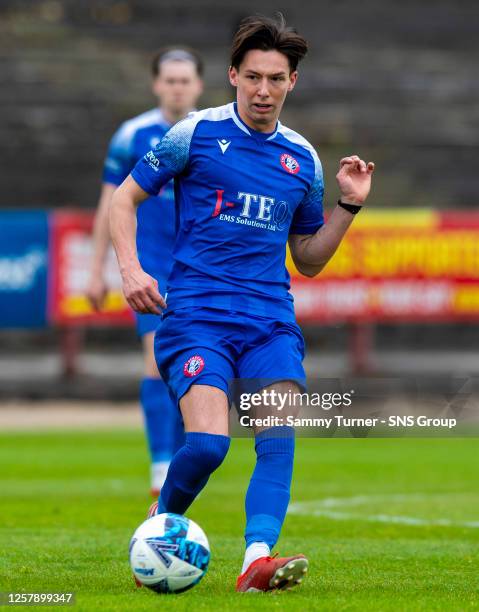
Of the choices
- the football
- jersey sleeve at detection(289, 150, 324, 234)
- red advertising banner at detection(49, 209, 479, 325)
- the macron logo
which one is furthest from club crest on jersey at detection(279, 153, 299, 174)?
red advertising banner at detection(49, 209, 479, 325)

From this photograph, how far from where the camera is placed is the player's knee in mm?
5082

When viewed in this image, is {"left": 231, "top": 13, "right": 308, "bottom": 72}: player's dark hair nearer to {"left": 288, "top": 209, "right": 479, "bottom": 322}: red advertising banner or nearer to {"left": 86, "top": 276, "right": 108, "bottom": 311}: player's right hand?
{"left": 86, "top": 276, "right": 108, "bottom": 311}: player's right hand

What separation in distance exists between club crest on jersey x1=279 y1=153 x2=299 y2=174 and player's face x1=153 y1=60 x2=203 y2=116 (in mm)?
3319

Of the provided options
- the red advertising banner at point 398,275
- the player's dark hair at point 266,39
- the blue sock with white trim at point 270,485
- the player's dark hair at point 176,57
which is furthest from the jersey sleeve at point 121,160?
the red advertising banner at point 398,275

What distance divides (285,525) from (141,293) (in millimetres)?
3036

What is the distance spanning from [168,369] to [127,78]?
1876 centimetres

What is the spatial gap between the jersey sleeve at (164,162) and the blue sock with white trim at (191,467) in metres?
0.98

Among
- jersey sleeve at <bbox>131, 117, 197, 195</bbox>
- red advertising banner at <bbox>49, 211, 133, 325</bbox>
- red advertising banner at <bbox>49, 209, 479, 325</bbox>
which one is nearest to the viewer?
jersey sleeve at <bbox>131, 117, 197, 195</bbox>

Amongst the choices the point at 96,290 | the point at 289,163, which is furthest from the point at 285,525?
the point at 289,163

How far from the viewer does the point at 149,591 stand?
16.5ft

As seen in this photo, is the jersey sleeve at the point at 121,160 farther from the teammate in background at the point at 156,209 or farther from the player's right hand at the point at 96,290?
the player's right hand at the point at 96,290

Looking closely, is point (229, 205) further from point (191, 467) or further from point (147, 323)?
point (147, 323)

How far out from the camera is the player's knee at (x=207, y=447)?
5.08m

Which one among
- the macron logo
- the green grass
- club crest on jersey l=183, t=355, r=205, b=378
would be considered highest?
the macron logo
